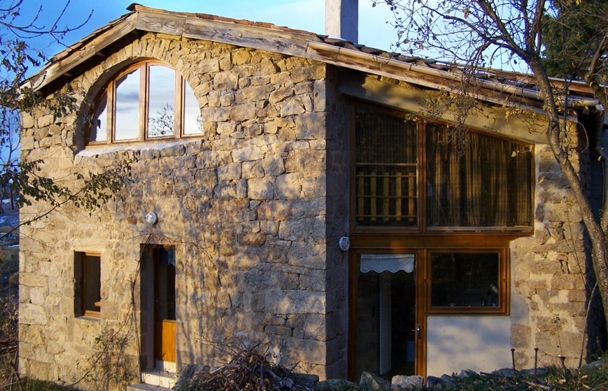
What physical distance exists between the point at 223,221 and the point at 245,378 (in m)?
2.71

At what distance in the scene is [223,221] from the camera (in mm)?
7543

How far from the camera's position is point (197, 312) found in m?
7.72

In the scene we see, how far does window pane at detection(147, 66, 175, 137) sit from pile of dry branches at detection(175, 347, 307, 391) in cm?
386

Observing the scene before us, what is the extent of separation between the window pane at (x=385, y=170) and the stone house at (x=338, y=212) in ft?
0.05

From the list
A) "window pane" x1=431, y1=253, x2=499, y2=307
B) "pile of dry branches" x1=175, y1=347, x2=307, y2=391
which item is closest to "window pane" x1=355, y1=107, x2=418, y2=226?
"window pane" x1=431, y1=253, x2=499, y2=307

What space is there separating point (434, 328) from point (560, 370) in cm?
189

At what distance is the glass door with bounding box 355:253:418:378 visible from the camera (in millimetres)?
7176

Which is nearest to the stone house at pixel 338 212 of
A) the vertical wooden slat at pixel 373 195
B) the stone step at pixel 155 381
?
the vertical wooden slat at pixel 373 195

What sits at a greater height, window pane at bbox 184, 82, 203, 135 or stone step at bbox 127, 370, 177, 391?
window pane at bbox 184, 82, 203, 135

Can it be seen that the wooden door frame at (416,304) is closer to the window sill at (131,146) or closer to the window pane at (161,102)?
the window sill at (131,146)

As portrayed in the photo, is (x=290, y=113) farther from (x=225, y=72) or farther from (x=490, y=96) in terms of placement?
(x=490, y=96)

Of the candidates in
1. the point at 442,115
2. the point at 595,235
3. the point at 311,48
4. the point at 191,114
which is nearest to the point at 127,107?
the point at 191,114

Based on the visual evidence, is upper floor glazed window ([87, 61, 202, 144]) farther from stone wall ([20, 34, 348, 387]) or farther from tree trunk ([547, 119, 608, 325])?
tree trunk ([547, 119, 608, 325])

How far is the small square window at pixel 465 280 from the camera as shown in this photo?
6965 millimetres
